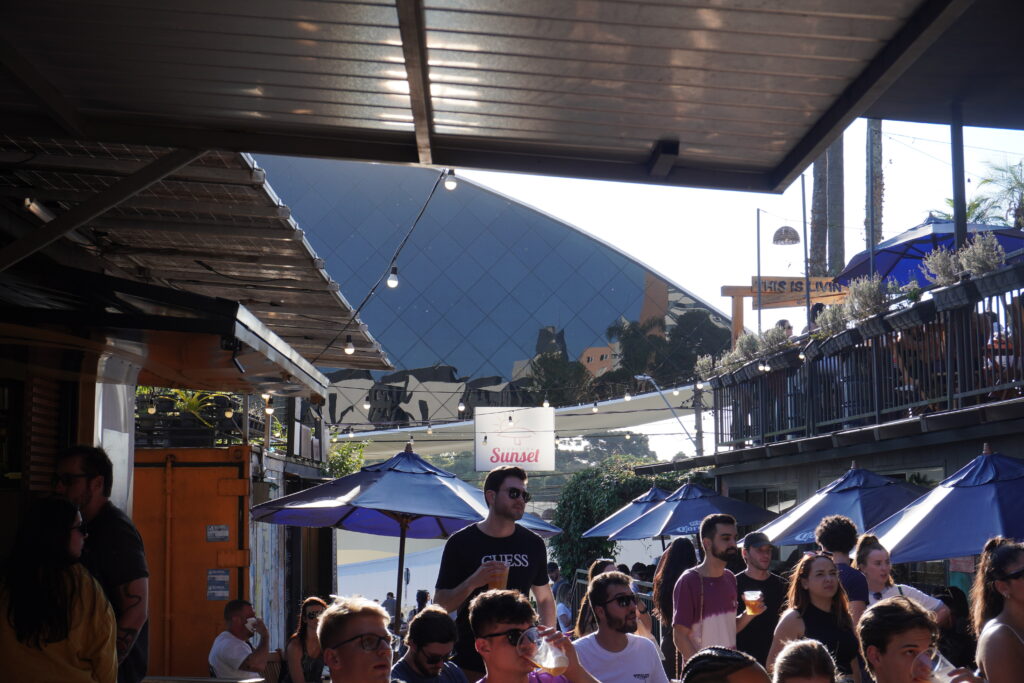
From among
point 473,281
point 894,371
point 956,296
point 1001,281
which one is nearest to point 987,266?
point 1001,281

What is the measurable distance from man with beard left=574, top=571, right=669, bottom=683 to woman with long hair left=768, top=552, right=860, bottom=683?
0.96 metres

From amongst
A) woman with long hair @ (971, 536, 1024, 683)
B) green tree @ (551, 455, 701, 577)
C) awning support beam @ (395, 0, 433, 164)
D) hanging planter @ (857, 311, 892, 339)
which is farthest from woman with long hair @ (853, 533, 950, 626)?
green tree @ (551, 455, 701, 577)

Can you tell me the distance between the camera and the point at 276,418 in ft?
60.8

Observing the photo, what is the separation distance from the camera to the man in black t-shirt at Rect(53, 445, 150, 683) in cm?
450

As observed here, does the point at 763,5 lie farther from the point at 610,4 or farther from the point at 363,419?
the point at 363,419

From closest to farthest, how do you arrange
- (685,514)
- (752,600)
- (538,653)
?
(538,653)
(752,600)
(685,514)

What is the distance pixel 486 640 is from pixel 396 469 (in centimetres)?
612

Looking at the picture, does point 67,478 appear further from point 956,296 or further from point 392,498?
point 956,296

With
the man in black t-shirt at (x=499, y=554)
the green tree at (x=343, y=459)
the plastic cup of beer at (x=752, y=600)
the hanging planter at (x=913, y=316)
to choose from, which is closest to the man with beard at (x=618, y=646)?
the man in black t-shirt at (x=499, y=554)

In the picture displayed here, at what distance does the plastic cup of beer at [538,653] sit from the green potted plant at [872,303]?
9.38 metres

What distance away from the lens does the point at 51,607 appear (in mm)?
3943

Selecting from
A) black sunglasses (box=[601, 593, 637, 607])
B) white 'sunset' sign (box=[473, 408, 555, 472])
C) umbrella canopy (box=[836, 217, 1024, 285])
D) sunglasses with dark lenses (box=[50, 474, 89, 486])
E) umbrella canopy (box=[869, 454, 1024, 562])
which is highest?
umbrella canopy (box=[836, 217, 1024, 285])

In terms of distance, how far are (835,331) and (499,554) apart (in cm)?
941

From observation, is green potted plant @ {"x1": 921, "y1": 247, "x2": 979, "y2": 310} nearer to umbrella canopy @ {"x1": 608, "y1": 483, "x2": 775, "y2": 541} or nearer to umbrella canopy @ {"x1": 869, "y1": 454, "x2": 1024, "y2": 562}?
umbrella canopy @ {"x1": 869, "y1": 454, "x2": 1024, "y2": 562}
